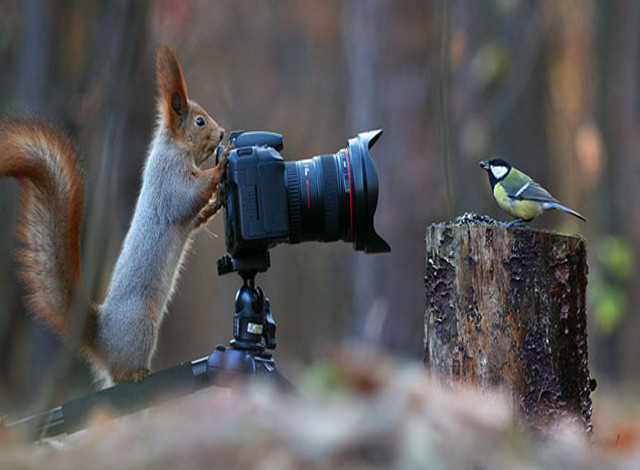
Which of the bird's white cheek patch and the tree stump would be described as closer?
the tree stump

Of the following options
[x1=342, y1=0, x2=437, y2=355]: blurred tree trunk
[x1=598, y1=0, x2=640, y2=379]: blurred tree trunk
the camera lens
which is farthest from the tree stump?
[x1=598, y1=0, x2=640, y2=379]: blurred tree trunk

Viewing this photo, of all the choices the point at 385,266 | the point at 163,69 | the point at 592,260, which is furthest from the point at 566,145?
the point at 163,69

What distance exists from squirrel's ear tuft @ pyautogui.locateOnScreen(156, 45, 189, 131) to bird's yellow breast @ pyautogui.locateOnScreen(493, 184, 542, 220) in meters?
1.14

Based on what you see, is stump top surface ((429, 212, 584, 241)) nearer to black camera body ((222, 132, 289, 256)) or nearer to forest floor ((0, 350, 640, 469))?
black camera body ((222, 132, 289, 256))

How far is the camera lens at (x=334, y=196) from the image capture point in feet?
9.41

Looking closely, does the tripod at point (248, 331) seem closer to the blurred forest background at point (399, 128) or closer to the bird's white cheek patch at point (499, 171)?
the blurred forest background at point (399, 128)

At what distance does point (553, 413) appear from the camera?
8.77 feet

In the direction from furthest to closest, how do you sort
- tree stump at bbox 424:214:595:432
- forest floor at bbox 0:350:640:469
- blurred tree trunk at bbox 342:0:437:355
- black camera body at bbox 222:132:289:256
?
blurred tree trunk at bbox 342:0:437:355, black camera body at bbox 222:132:289:256, tree stump at bbox 424:214:595:432, forest floor at bbox 0:350:640:469

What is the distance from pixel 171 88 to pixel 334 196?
2.37ft

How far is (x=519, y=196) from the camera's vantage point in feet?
9.14

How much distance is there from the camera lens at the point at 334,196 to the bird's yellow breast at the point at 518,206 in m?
0.40

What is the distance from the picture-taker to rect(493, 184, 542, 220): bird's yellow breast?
279 centimetres

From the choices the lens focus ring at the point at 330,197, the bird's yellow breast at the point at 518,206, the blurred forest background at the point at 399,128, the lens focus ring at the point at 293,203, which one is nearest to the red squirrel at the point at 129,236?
the blurred forest background at the point at 399,128

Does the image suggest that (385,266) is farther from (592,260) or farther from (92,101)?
(592,260)
